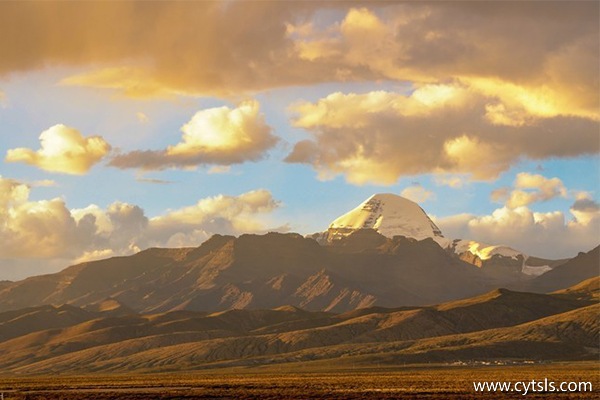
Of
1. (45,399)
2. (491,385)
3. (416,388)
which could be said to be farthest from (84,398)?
(491,385)

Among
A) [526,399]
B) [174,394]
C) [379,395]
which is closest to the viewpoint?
[526,399]

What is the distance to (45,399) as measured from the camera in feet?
418

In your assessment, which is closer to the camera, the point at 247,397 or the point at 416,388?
the point at 247,397

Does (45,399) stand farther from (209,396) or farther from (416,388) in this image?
(416,388)

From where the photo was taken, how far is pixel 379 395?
4569 inches

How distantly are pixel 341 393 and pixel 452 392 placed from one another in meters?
15.1

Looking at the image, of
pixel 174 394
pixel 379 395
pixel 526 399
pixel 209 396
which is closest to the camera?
pixel 526 399

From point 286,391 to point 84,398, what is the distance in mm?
29466

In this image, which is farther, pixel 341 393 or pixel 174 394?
pixel 174 394

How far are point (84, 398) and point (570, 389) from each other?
6903 centimetres

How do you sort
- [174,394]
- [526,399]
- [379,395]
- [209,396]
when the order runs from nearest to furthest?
[526,399], [379,395], [209,396], [174,394]

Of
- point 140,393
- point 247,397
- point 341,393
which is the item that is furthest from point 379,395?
point 140,393

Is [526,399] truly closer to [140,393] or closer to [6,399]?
[140,393]

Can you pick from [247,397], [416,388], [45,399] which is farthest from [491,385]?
[45,399]
